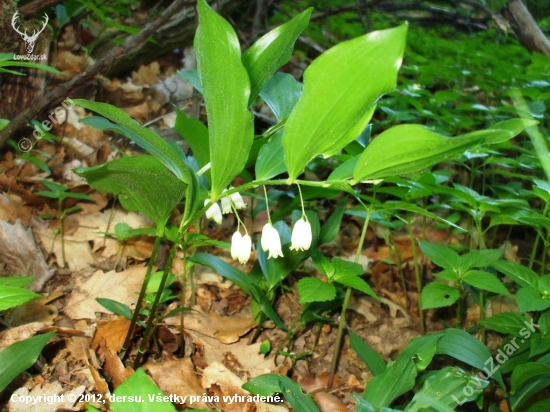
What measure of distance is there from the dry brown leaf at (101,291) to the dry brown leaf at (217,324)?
0.27 meters

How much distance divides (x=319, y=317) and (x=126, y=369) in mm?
892

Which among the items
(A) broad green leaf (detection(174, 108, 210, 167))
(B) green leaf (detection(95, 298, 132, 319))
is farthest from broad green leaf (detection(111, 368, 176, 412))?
(A) broad green leaf (detection(174, 108, 210, 167))

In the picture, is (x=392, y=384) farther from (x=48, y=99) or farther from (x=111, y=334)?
(x=48, y=99)

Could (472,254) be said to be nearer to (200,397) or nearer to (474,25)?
(200,397)

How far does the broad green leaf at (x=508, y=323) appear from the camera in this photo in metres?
1.83

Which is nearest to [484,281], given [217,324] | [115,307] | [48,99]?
[217,324]

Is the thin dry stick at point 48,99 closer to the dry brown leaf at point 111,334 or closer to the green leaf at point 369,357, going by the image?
the dry brown leaf at point 111,334

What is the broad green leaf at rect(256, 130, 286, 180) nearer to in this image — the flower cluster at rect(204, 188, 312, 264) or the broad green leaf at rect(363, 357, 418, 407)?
the flower cluster at rect(204, 188, 312, 264)

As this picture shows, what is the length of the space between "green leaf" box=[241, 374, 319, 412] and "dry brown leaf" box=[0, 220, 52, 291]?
1295 millimetres

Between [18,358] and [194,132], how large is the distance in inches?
45.2

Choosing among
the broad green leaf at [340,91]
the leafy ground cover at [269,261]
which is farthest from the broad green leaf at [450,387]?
the broad green leaf at [340,91]

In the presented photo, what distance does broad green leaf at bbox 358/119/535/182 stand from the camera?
3.60ft

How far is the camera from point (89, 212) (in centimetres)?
287

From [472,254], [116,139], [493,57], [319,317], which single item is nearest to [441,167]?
[493,57]
